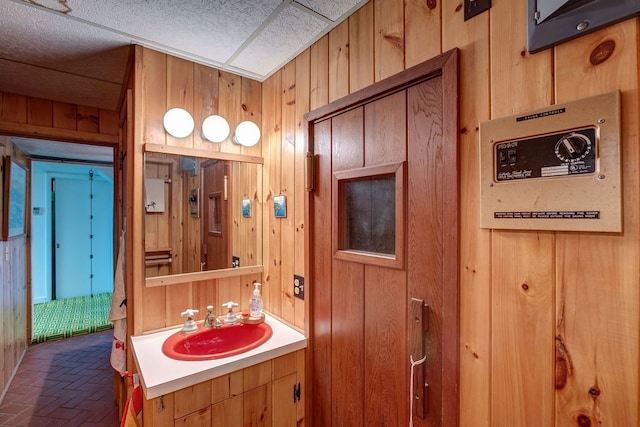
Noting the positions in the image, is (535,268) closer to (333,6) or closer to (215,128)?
(333,6)

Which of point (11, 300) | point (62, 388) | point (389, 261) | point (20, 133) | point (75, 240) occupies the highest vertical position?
point (20, 133)

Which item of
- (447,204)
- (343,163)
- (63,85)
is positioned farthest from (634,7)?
(63,85)

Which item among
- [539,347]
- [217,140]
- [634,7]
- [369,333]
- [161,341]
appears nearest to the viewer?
[634,7]

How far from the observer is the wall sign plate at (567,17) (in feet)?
2.15

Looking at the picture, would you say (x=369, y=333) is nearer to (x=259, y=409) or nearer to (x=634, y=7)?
(x=259, y=409)

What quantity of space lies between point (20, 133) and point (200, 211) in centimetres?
165

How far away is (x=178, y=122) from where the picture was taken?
5.38ft

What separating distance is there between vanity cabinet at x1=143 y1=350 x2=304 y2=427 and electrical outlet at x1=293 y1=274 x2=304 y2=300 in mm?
289

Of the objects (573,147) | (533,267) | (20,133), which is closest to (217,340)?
(533,267)

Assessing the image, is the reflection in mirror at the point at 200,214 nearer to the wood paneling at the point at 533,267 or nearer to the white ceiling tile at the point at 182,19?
the white ceiling tile at the point at 182,19

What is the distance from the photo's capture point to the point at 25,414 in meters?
2.36

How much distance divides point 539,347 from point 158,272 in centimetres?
168

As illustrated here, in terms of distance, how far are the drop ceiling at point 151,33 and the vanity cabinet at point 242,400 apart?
159cm

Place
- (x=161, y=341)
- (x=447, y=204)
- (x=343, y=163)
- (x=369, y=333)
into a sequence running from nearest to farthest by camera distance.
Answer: (x=447, y=204)
(x=369, y=333)
(x=343, y=163)
(x=161, y=341)
